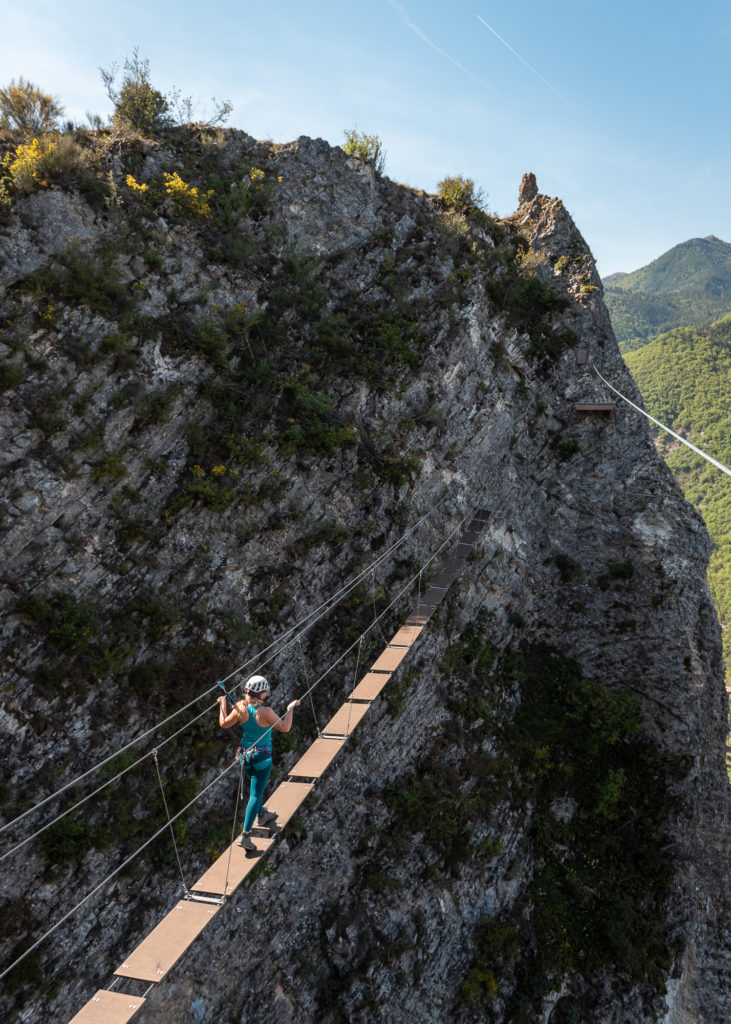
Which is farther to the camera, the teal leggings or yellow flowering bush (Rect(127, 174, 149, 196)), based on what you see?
yellow flowering bush (Rect(127, 174, 149, 196))

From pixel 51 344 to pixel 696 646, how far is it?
15.4m

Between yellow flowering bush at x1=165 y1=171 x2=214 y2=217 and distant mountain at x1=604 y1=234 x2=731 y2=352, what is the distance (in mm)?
97758

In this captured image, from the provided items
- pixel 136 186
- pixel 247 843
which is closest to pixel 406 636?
pixel 247 843

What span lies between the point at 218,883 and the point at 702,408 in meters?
76.4

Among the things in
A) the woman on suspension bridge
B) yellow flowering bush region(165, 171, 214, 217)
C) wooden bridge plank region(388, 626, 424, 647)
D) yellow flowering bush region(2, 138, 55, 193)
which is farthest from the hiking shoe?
yellow flowering bush region(165, 171, 214, 217)

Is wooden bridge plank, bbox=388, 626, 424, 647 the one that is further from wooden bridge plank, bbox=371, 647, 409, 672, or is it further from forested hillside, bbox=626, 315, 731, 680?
forested hillside, bbox=626, 315, 731, 680

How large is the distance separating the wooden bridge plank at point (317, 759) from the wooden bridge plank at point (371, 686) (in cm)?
81

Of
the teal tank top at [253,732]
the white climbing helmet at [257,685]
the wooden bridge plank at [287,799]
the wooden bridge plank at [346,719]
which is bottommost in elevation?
the wooden bridge plank at [287,799]

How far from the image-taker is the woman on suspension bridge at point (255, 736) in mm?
6277

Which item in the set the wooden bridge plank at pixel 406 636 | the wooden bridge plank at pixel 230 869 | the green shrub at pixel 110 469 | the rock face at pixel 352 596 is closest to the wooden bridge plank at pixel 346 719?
the wooden bridge plank at pixel 406 636

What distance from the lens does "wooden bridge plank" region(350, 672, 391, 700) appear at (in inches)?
336

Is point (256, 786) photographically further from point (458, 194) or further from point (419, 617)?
point (458, 194)

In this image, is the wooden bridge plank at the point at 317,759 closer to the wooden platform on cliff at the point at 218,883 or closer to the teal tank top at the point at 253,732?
the wooden platform on cliff at the point at 218,883

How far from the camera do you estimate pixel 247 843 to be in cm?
627
